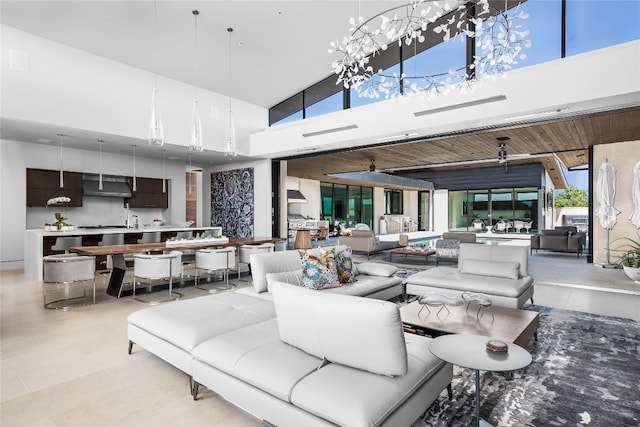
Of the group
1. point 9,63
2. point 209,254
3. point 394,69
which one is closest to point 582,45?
point 394,69

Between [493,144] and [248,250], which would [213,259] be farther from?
[493,144]

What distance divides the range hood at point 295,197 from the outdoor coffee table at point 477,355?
11.9 m

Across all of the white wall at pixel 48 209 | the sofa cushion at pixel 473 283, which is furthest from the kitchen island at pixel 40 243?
the sofa cushion at pixel 473 283

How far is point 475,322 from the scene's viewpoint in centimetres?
315

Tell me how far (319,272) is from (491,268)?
2466mm

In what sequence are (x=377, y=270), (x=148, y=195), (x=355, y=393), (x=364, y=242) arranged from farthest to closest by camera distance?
(x=148, y=195) < (x=364, y=242) < (x=377, y=270) < (x=355, y=393)

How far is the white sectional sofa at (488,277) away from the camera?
4.15 m

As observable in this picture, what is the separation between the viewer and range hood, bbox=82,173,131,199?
28.8 ft

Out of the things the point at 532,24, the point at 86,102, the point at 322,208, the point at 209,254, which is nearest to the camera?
the point at 532,24

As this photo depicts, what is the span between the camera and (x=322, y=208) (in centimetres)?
1697

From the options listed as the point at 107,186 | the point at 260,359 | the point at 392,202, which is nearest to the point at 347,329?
the point at 260,359

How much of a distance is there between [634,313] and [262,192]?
7975 millimetres

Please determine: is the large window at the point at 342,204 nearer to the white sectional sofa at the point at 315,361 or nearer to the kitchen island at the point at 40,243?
the kitchen island at the point at 40,243

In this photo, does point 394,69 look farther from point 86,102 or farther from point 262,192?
point 86,102
